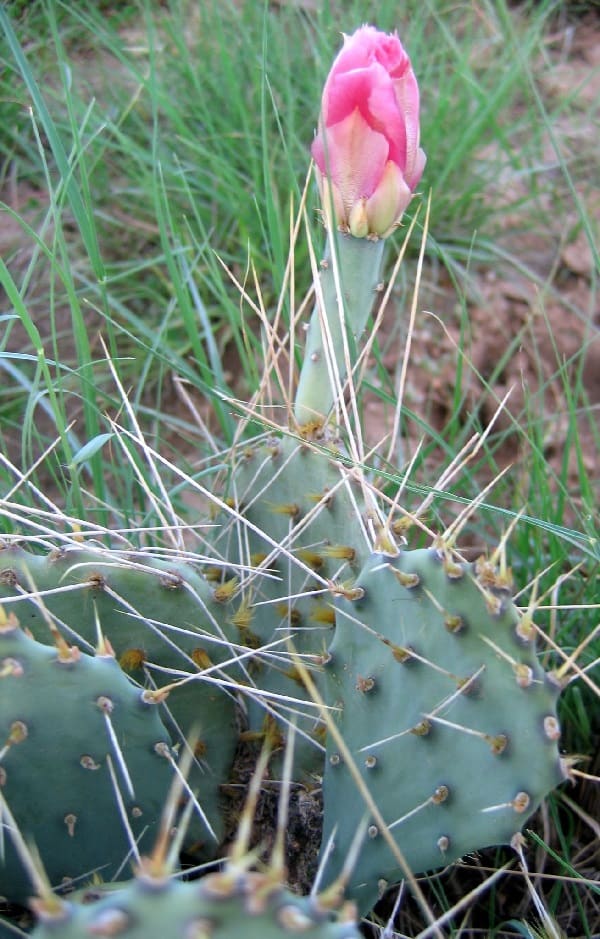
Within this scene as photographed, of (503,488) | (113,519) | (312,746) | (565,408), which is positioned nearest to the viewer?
(312,746)

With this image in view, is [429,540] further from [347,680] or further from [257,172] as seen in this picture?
[257,172]

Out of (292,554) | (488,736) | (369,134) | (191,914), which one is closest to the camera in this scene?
(191,914)

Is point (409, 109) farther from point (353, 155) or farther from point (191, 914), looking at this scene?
point (191, 914)

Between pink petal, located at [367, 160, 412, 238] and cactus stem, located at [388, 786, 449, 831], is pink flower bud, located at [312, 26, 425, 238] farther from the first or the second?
cactus stem, located at [388, 786, 449, 831]

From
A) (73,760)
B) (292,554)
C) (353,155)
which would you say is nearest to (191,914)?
(73,760)

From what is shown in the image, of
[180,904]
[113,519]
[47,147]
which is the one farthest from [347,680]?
[47,147]

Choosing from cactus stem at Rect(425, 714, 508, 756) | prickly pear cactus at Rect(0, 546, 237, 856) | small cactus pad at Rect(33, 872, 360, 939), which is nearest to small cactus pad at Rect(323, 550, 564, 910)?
cactus stem at Rect(425, 714, 508, 756)

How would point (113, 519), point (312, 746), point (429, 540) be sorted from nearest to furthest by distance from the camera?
point (312, 746) < point (429, 540) < point (113, 519)
